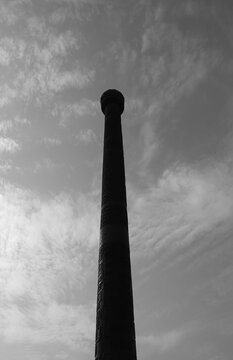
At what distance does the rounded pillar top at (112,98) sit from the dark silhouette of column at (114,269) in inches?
45.3

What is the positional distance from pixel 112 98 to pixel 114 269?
645cm

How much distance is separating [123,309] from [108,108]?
280 inches

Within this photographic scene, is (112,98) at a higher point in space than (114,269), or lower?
higher

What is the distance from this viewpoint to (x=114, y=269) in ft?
24.5

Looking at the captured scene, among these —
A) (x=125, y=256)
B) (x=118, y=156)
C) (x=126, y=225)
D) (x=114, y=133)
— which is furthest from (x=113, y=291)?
(x=114, y=133)

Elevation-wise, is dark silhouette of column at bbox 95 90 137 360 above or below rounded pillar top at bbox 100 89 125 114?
below

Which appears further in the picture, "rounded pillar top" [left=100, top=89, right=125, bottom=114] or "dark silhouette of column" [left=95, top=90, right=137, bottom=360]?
"rounded pillar top" [left=100, top=89, right=125, bottom=114]

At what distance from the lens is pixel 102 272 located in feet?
24.8

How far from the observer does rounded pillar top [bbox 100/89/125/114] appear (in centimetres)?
1130

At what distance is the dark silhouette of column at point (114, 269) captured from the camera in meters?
6.45

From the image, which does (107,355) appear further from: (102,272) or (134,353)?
(102,272)

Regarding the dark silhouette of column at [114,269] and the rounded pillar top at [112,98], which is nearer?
the dark silhouette of column at [114,269]

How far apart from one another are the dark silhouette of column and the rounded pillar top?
1.15 meters

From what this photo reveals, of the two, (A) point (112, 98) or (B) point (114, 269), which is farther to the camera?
(A) point (112, 98)
